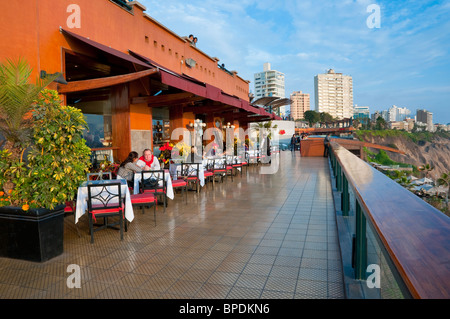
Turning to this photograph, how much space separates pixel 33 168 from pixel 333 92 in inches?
6303

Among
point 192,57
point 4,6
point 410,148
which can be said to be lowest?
point 410,148

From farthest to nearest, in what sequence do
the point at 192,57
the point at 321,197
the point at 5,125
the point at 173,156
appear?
1. the point at 192,57
2. the point at 173,156
3. the point at 321,197
4. the point at 5,125

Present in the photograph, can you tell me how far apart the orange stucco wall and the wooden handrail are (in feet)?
19.6

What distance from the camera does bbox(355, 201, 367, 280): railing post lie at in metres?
2.38

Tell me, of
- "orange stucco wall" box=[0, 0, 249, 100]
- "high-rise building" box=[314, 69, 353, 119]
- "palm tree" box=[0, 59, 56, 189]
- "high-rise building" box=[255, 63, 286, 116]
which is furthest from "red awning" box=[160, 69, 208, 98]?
"high-rise building" box=[314, 69, 353, 119]

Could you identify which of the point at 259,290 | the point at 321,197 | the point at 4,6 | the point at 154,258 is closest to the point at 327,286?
the point at 259,290

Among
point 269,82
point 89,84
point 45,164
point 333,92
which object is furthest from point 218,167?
point 333,92

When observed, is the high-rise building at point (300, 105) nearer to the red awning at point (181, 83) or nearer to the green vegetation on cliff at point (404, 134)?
the green vegetation on cliff at point (404, 134)

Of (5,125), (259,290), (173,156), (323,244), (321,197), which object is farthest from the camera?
(173,156)

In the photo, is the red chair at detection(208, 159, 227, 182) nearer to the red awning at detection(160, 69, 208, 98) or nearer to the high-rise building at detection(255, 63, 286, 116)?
the red awning at detection(160, 69, 208, 98)

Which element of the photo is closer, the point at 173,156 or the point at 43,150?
the point at 43,150

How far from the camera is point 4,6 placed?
499 centimetres
